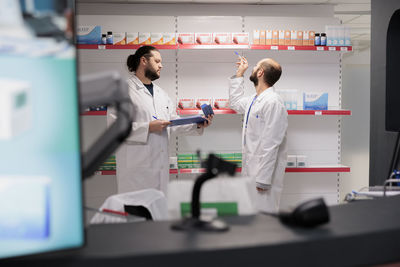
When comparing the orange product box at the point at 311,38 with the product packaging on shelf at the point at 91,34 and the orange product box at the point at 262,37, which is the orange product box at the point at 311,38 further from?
the product packaging on shelf at the point at 91,34

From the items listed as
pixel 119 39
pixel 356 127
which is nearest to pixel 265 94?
pixel 119 39

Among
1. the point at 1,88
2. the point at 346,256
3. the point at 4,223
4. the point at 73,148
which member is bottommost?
the point at 346,256

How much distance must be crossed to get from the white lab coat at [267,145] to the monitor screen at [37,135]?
8.96 feet

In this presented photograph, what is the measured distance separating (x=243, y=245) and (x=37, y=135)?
54 cm

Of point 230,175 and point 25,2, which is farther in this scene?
point 230,175

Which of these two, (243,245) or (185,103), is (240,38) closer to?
(185,103)

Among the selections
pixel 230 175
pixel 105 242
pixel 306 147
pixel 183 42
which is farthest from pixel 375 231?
pixel 306 147

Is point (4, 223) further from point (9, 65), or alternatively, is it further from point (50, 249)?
point (9, 65)

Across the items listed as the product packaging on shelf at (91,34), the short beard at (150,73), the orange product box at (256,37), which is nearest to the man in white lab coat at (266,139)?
the orange product box at (256,37)

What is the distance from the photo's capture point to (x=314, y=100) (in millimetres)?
4035

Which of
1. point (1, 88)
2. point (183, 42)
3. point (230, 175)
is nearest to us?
point (1, 88)

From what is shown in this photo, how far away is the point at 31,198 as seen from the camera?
773mm

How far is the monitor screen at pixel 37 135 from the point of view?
29.1 inches

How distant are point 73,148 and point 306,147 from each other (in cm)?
397
